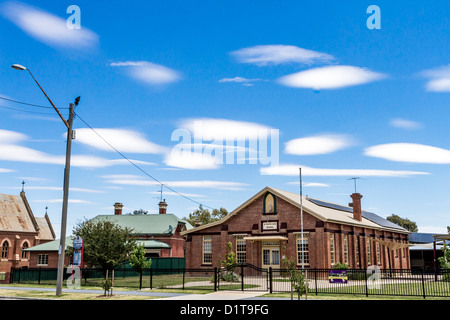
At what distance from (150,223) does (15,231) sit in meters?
20.5

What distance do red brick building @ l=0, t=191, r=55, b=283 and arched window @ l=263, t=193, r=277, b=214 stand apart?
36.6 metres

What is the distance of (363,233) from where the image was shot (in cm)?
4962

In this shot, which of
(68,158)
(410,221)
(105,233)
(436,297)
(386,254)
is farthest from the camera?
(410,221)

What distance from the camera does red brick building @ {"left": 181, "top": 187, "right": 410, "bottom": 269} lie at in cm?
4178

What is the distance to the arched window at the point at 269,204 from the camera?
44281mm

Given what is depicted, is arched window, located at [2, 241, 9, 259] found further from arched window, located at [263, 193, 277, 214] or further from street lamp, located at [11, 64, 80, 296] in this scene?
street lamp, located at [11, 64, 80, 296]

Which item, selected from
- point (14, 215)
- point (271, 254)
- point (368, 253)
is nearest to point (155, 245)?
point (271, 254)

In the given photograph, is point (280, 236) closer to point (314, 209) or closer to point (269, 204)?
point (269, 204)

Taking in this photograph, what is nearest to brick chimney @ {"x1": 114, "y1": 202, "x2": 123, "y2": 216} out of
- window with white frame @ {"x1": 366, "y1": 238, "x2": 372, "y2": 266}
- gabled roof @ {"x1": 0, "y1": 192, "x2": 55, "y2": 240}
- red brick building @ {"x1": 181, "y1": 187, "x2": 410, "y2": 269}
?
gabled roof @ {"x1": 0, "y1": 192, "x2": 55, "y2": 240}

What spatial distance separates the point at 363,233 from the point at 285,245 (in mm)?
11462

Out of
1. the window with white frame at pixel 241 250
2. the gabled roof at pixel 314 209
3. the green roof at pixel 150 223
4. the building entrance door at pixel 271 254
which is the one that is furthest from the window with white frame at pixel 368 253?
the green roof at pixel 150 223
